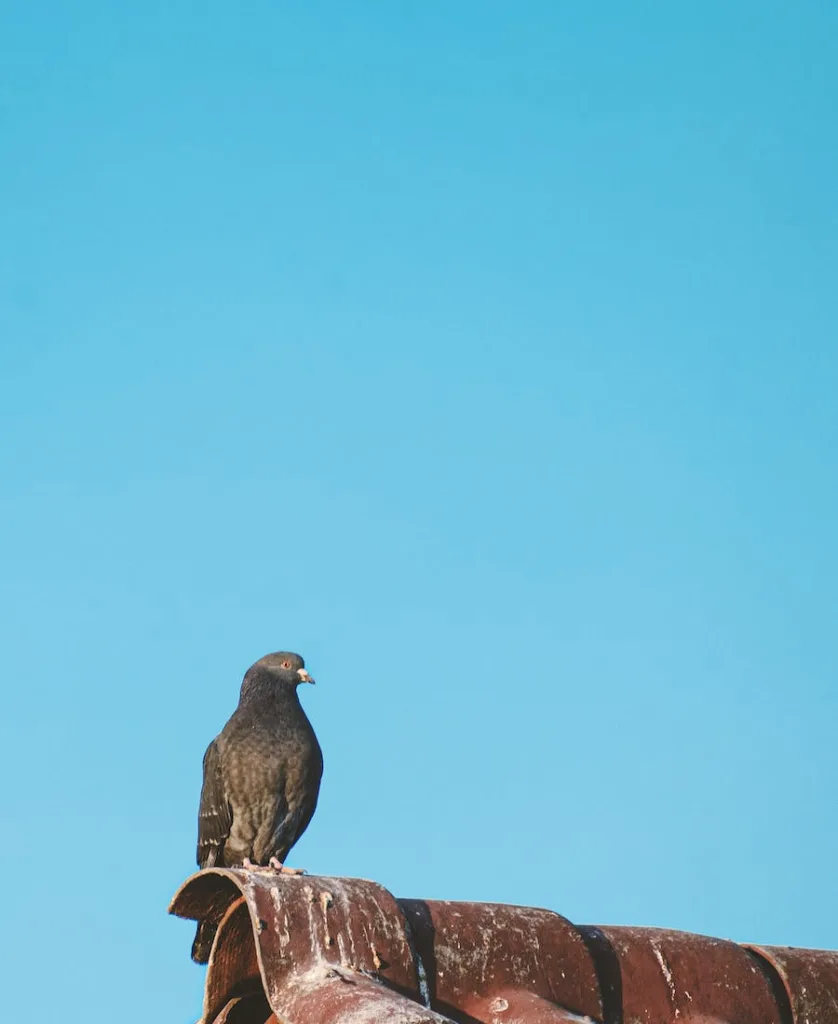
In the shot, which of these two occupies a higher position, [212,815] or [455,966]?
[212,815]

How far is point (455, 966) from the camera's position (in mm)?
4156

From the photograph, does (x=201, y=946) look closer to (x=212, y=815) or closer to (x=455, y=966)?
(x=212, y=815)

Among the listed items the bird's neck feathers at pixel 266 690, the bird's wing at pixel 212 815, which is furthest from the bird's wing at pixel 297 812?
the bird's neck feathers at pixel 266 690

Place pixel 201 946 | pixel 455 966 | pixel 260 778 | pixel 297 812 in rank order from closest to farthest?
pixel 455 966 < pixel 201 946 < pixel 260 778 < pixel 297 812

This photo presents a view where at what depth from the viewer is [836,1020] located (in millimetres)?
4746

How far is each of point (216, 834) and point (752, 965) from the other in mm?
5119

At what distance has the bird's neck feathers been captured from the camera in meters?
9.23

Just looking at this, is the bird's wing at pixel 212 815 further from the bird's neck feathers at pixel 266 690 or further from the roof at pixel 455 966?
the roof at pixel 455 966

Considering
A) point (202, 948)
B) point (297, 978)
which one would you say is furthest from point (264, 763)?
point (297, 978)

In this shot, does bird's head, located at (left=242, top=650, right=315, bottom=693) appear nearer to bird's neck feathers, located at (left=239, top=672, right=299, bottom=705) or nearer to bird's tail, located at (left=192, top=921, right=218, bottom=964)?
bird's neck feathers, located at (left=239, top=672, right=299, bottom=705)

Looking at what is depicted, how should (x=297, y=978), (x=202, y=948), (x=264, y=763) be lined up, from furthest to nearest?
1. (x=264, y=763)
2. (x=202, y=948)
3. (x=297, y=978)

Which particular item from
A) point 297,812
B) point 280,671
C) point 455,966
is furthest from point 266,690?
point 455,966

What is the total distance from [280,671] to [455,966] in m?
5.43

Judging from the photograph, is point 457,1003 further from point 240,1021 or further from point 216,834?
point 216,834
